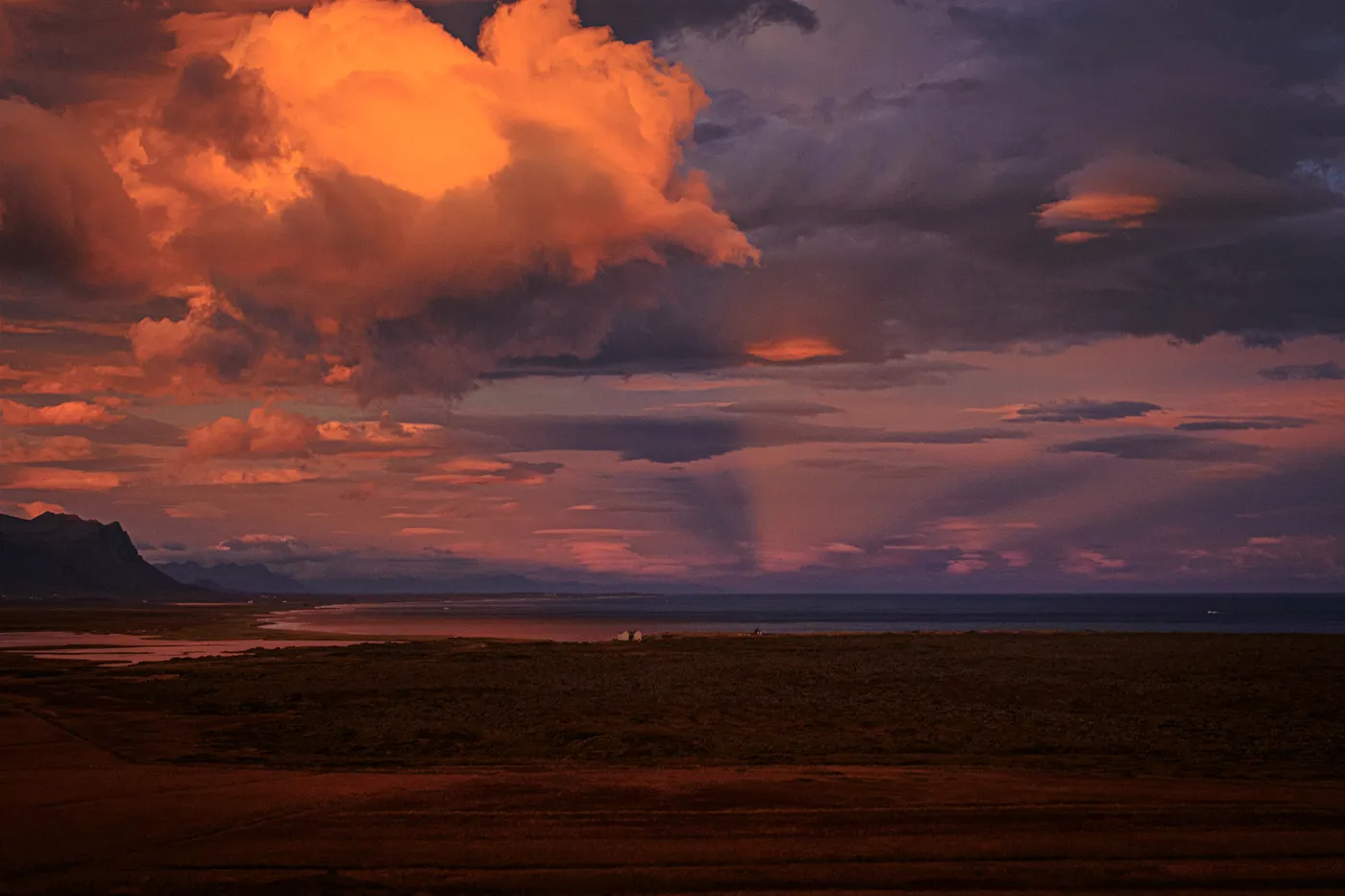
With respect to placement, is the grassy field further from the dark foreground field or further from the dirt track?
the dirt track

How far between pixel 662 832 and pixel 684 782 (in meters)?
5.28

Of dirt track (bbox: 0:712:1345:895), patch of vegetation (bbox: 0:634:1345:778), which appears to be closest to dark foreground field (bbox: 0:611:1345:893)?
dirt track (bbox: 0:712:1345:895)

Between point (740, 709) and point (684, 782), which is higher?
point (740, 709)

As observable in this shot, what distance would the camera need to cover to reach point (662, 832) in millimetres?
20438

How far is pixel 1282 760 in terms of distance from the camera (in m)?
28.4

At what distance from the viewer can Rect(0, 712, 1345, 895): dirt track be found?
675 inches

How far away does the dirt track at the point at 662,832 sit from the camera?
1716 cm

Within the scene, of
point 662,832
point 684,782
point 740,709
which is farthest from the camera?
point 740,709

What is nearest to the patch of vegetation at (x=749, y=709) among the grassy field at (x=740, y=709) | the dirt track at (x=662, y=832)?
the grassy field at (x=740, y=709)

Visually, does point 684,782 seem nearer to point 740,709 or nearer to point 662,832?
point 662,832

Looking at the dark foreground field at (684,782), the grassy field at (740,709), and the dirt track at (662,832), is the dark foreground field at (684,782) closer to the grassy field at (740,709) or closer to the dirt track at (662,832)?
the dirt track at (662,832)

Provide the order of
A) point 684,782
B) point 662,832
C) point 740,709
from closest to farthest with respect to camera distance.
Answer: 1. point 662,832
2. point 684,782
3. point 740,709

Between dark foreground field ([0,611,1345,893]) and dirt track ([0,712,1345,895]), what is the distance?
84 mm

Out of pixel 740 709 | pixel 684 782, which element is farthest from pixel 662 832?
pixel 740 709
